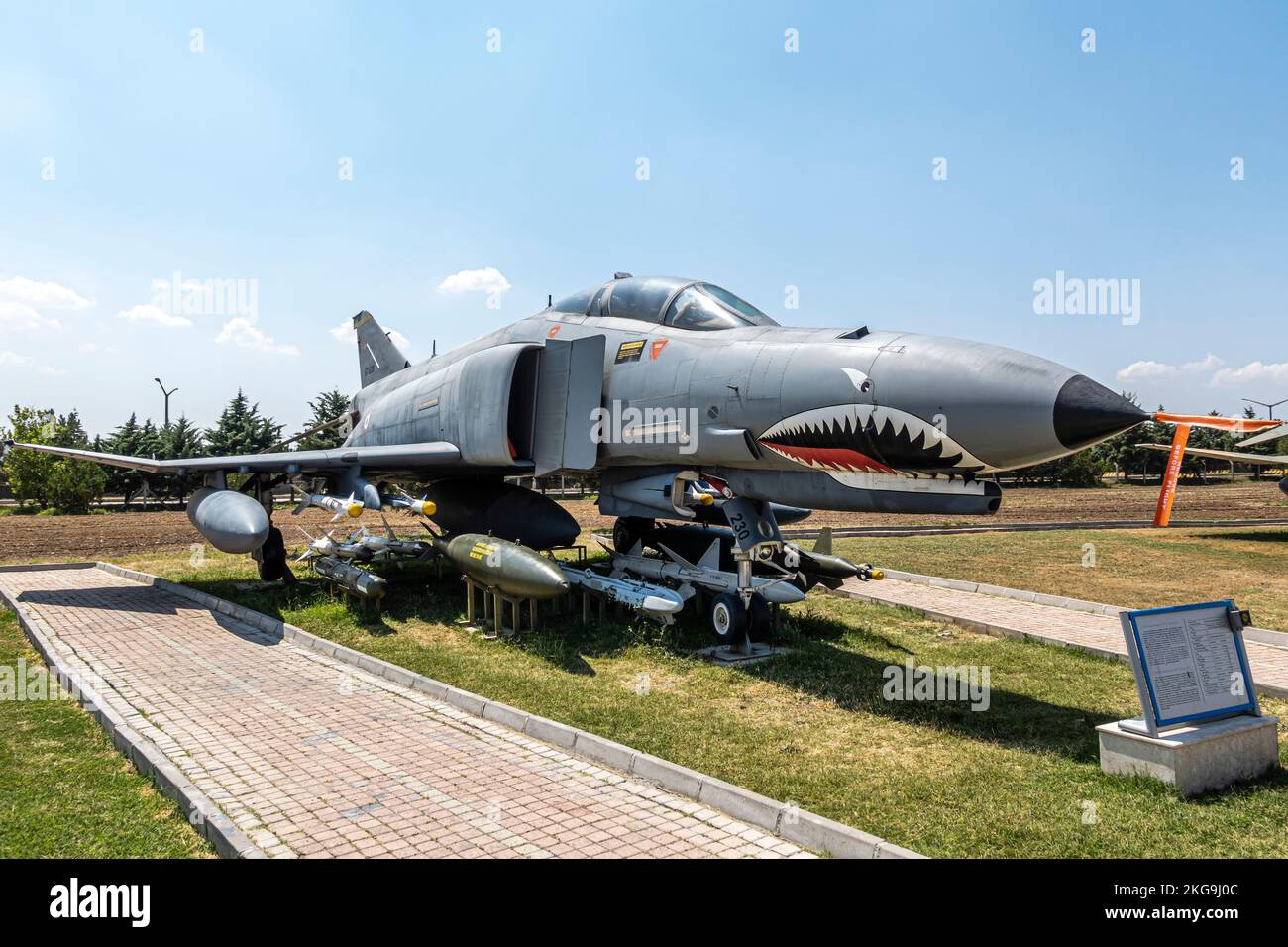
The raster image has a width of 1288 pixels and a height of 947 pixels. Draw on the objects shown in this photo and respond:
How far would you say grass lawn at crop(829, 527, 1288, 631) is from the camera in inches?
562

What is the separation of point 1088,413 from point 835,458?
7.73 ft

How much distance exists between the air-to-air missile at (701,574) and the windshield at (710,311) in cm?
305

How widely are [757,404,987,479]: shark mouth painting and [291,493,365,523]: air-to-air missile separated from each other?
7.33 metres

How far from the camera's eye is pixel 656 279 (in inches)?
434

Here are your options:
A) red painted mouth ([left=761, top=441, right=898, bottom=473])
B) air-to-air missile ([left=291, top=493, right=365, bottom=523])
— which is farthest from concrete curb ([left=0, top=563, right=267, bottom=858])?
red painted mouth ([left=761, top=441, right=898, bottom=473])

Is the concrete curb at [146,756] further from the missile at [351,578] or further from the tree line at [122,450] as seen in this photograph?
the tree line at [122,450]

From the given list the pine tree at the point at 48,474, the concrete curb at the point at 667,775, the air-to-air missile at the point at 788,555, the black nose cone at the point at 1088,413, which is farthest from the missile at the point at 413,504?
the pine tree at the point at 48,474

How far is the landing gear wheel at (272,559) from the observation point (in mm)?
15086

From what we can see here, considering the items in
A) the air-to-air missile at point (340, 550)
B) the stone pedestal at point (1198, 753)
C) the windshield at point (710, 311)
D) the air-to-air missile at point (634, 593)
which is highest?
the windshield at point (710, 311)

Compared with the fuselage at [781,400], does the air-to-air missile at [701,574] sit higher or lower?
lower

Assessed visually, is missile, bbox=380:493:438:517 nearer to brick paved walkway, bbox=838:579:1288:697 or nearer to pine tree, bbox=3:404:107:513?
brick paved walkway, bbox=838:579:1288:697

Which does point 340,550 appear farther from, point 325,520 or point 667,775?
point 325,520
